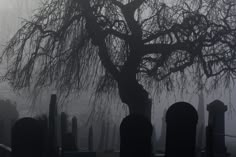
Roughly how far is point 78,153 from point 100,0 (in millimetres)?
4107

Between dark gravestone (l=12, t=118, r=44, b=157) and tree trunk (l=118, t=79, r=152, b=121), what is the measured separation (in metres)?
6.12

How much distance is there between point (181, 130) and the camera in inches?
285

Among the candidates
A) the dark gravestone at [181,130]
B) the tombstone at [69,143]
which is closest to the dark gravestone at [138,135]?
the dark gravestone at [181,130]

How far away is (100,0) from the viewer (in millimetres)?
13219

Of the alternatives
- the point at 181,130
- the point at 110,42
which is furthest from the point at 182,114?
the point at 110,42

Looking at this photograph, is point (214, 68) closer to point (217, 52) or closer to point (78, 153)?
point (217, 52)

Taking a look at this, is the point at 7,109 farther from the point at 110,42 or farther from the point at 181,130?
the point at 181,130

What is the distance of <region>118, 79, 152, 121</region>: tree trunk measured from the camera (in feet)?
45.0

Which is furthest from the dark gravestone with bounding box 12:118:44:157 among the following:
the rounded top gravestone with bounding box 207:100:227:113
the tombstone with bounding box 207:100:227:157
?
the rounded top gravestone with bounding box 207:100:227:113

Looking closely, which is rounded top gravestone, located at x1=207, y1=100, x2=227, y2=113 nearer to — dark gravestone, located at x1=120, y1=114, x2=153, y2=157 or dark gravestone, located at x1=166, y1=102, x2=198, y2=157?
dark gravestone, located at x1=166, y1=102, x2=198, y2=157

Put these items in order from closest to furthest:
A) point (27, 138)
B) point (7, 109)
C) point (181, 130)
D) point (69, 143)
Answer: point (181, 130)
point (27, 138)
point (69, 143)
point (7, 109)

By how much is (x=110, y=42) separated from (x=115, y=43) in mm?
169

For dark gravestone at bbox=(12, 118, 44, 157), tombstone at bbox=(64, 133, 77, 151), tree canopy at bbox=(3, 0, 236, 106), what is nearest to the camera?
dark gravestone at bbox=(12, 118, 44, 157)

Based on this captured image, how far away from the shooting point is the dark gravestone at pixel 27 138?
7.69 metres
